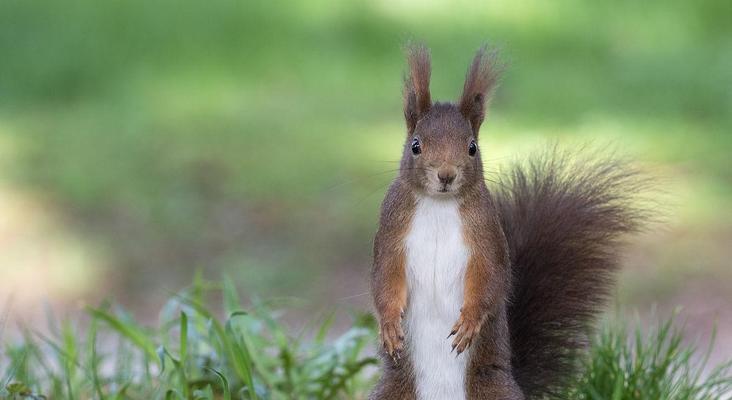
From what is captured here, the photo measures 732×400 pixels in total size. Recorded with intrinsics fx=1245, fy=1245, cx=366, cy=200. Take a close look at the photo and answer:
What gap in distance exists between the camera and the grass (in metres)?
2.53

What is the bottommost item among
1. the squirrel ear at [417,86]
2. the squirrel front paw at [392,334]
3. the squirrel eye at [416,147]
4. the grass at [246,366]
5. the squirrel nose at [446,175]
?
the grass at [246,366]

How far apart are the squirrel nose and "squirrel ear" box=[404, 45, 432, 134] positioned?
151 millimetres

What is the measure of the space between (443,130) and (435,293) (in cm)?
27

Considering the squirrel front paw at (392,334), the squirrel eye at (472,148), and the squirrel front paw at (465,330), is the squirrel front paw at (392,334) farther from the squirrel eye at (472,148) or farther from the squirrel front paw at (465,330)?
the squirrel eye at (472,148)

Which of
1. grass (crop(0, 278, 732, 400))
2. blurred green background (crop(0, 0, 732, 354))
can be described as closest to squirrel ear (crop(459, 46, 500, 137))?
grass (crop(0, 278, 732, 400))

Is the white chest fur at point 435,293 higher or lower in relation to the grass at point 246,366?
higher

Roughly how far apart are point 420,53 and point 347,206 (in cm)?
289

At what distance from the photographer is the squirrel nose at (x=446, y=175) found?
6.40 feet

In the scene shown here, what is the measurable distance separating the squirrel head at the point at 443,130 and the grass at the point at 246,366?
618 millimetres

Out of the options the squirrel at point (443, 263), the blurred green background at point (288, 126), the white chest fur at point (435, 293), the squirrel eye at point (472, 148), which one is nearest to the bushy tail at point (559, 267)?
the squirrel at point (443, 263)

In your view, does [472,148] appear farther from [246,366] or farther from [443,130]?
[246,366]

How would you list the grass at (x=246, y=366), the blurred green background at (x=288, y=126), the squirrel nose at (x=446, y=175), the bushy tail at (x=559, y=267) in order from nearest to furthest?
the squirrel nose at (x=446, y=175)
the bushy tail at (x=559, y=267)
the grass at (x=246, y=366)
the blurred green background at (x=288, y=126)

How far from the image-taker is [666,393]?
8.35 feet

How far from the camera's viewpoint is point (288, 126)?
5.59m
